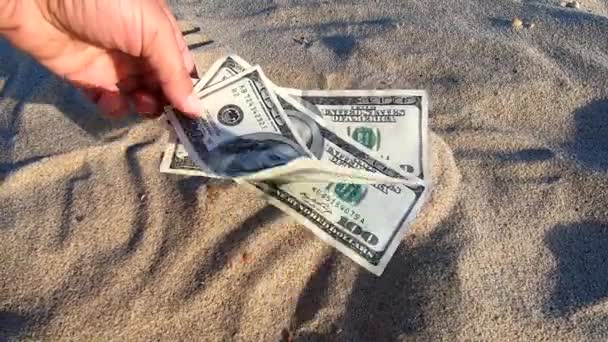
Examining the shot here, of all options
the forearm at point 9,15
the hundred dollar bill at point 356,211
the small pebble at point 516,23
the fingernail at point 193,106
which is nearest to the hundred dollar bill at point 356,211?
the hundred dollar bill at point 356,211

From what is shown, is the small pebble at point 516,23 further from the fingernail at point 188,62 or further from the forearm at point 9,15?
the forearm at point 9,15

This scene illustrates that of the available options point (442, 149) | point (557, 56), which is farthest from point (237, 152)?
point (557, 56)

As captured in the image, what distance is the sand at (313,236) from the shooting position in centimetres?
127

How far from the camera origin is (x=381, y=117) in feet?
5.25

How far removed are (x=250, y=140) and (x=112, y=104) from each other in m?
0.35

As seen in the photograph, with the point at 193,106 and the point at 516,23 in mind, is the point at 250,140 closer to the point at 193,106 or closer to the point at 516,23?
the point at 193,106

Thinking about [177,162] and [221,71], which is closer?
[177,162]

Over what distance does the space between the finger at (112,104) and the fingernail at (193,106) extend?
19 centimetres

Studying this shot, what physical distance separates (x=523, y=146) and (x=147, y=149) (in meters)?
0.94

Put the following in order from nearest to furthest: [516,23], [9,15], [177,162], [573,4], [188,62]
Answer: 1. [9,15]
2. [177,162]
3. [188,62]
4. [516,23]
5. [573,4]

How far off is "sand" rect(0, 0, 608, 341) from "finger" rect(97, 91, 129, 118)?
0.08 meters

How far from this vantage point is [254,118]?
1.51 m

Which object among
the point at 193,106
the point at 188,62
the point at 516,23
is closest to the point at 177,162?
the point at 193,106

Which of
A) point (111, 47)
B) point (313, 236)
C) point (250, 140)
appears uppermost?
point (111, 47)
